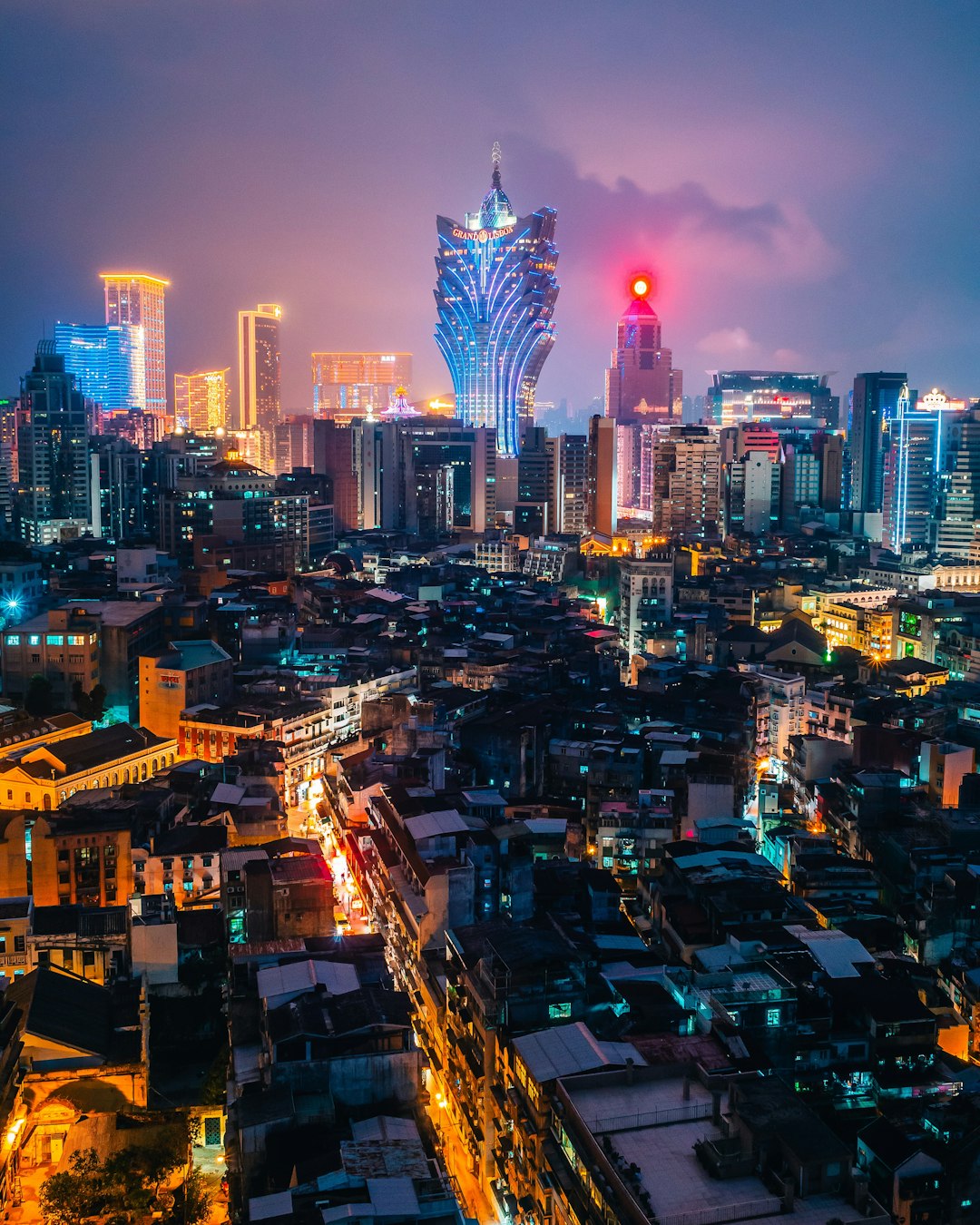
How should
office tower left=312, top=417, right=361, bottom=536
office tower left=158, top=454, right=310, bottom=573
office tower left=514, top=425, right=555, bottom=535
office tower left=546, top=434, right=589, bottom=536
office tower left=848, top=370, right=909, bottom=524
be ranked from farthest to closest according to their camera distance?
office tower left=848, top=370, right=909, bottom=524, office tower left=546, top=434, right=589, bottom=536, office tower left=514, top=425, right=555, bottom=535, office tower left=312, top=417, right=361, bottom=536, office tower left=158, top=454, right=310, bottom=573

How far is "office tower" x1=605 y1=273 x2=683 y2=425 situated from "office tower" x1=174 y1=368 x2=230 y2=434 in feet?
90.7

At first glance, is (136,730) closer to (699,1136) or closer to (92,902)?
(92,902)

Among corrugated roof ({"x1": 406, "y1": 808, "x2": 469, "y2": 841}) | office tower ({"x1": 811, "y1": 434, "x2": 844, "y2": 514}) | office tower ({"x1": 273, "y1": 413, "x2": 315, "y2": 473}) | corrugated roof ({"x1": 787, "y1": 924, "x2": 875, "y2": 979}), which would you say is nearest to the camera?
corrugated roof ({"x1": 787, "y1": 924, "x2": 875, "y2": 979})

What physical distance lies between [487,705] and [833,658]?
38.0ft

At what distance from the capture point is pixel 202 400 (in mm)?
98125

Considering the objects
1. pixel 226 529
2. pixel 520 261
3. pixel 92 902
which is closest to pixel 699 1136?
pixel 92 902

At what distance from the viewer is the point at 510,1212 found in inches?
442

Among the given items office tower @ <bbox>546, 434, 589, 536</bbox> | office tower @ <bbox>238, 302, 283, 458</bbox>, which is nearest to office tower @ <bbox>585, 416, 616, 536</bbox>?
office tower @ <bbox>546, 434, 589, 536</bbox>

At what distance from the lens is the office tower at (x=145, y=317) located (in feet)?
320

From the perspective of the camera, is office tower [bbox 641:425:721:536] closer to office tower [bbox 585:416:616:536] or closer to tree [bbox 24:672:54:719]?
office tower [bbox 585:416:616:536]

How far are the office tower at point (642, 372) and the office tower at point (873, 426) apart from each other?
2562 centimetres

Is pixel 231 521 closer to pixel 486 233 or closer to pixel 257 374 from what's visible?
pixel 486 233

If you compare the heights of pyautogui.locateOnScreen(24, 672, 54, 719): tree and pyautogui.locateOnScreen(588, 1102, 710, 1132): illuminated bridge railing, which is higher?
pyautogui.locateOnScreen(24, 672, 54, 719): tree

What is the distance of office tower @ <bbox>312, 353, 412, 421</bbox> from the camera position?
348 ft
